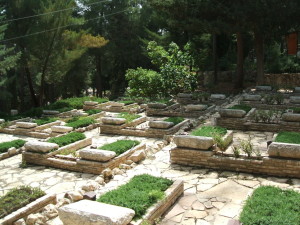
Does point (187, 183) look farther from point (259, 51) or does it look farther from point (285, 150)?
point (259, 51)

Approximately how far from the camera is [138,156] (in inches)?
347

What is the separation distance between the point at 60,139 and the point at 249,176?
5.88m

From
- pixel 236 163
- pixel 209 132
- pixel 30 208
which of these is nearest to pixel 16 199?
pixel 30 208

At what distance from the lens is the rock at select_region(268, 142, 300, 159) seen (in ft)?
24.0

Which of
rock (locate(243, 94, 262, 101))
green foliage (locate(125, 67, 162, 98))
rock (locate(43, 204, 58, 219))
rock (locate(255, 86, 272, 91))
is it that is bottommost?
rock (locate(43, 204, 58, 219))

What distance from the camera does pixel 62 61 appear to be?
20.5 meters

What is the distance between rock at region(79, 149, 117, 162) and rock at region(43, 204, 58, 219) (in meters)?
2.42

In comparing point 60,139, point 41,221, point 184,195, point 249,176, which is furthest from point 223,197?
point 60,139

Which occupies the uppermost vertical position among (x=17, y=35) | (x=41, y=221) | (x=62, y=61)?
(x=17, y=35)

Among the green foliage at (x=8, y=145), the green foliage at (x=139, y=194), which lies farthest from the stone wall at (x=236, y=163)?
the green foliage at (x=8, y=145)

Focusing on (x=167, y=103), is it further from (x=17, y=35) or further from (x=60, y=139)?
(x=17, y=35)

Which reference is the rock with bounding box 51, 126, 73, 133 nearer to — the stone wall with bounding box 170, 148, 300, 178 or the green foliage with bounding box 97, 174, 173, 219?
the stone wall with bounding box 170, 148, 300, 178

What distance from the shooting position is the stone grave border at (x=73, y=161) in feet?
28.1

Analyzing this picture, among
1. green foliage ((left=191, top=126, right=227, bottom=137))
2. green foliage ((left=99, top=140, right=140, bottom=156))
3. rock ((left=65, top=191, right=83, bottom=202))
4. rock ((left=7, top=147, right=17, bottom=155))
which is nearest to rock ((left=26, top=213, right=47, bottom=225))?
rock ((left=65, top=191, right=83, bottom=202))
